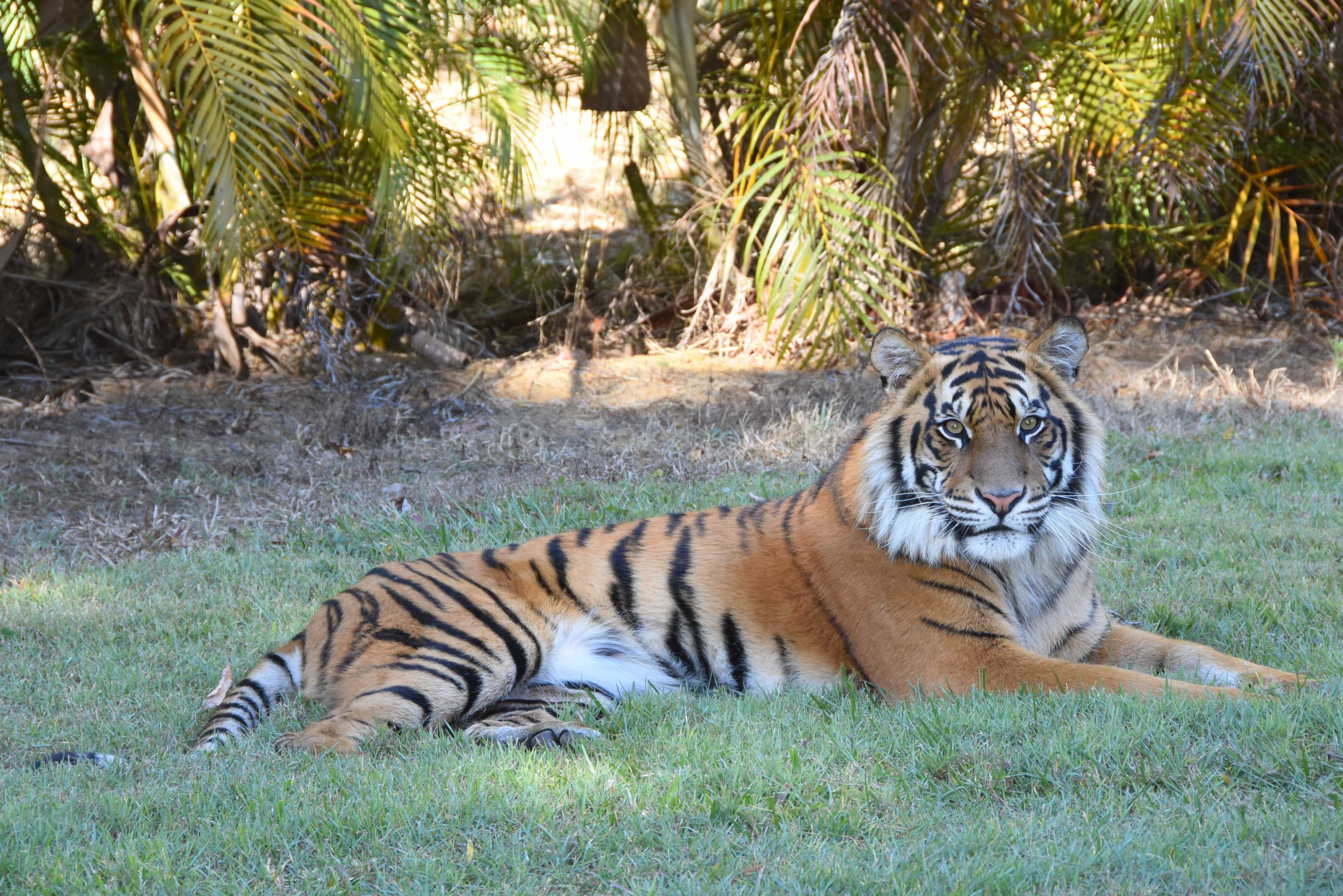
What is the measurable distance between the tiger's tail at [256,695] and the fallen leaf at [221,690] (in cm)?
3

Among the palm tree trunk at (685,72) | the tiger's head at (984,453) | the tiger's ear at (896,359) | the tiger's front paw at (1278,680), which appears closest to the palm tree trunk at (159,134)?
the palm tree trunk at (685,72)

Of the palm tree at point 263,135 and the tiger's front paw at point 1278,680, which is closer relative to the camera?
the tiger's front paw at point 1278,680

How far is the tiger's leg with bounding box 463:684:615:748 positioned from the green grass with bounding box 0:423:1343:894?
142mm

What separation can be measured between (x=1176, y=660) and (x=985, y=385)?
3.53ft

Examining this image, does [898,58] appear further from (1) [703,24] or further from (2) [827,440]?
(2) [827,440]

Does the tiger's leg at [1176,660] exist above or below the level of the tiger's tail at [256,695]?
above

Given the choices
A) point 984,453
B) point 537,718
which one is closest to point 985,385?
point 984,453

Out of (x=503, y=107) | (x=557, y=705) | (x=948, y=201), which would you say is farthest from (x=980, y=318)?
(x=557, y=705)

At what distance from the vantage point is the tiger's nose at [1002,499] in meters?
3.72

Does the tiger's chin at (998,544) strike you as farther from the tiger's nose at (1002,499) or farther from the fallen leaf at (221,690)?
the fallen leaf at (221,690)

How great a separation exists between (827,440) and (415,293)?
3.32 metres

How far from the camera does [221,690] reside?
4.18 m

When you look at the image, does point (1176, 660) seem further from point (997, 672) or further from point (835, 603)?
point (835, 603)

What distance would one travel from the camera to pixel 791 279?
7.75 meters
